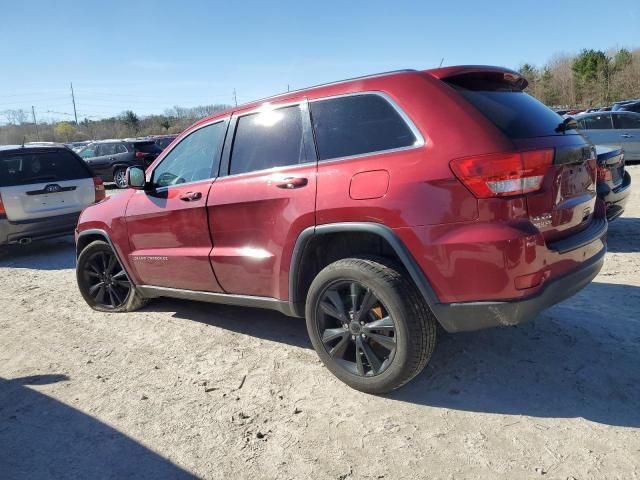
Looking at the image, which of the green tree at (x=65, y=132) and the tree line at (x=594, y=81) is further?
the green tree at (x=65, y=132)

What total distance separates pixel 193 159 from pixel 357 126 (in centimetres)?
162

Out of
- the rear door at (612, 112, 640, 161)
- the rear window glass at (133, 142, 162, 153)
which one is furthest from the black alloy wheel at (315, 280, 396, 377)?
the rear window glass at (133, 142, 162, 153)

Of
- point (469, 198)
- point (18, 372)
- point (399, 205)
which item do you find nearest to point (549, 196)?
point (469, 198)

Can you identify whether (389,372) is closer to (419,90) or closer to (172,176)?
(419,90)

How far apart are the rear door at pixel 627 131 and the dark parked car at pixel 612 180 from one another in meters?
8.04

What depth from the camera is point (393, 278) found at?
2754 millimetres

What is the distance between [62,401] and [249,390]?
1.20 metres

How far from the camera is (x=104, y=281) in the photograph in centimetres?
491

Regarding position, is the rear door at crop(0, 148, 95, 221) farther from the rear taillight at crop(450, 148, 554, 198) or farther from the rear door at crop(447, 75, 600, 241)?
the rear taillight at crop(450, 148, 554, 198)

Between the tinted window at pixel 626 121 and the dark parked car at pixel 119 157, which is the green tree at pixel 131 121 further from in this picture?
the tinted window at pixel 626 121

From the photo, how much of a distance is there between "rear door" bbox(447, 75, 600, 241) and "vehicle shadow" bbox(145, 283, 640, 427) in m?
0.93

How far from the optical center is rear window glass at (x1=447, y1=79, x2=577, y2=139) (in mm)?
2660

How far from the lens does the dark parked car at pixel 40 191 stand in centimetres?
714

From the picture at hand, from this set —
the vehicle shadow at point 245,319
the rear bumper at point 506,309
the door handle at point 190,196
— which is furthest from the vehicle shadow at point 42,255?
the rear bumper at point 506,309
